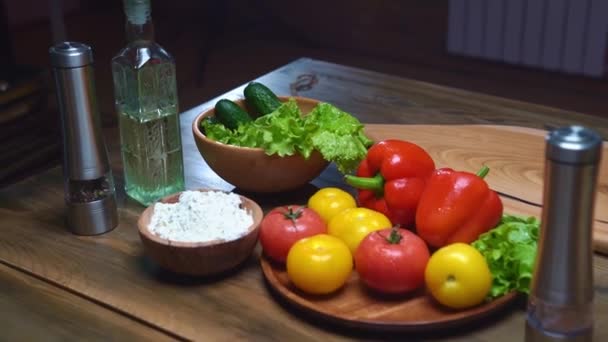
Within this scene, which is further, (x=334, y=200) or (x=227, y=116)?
(x=227, y=116)

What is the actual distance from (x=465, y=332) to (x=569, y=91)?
2.75 meters

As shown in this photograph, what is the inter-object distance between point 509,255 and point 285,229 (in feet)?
0.90

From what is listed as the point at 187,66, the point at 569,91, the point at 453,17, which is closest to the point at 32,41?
the point at 187,66

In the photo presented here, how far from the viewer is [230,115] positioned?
127 centimetres

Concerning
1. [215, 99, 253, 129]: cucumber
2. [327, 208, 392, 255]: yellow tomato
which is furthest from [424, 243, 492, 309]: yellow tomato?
[215, 99, 253, 129]: cucumber

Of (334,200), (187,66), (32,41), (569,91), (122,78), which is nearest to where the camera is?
(334,200)

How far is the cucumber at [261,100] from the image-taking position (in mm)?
1308

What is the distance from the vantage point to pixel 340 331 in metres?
0.93

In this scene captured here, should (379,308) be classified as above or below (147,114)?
below

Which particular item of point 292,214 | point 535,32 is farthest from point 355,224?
point 535,32

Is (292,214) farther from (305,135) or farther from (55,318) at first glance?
(55,318)

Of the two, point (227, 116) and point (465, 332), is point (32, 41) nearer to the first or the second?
point (227, 116)

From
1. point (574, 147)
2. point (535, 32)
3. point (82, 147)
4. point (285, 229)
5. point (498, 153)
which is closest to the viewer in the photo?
point (574, 147)

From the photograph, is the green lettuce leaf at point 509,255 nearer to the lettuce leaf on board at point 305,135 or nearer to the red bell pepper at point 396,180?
the red bell pepper at point 396,180
